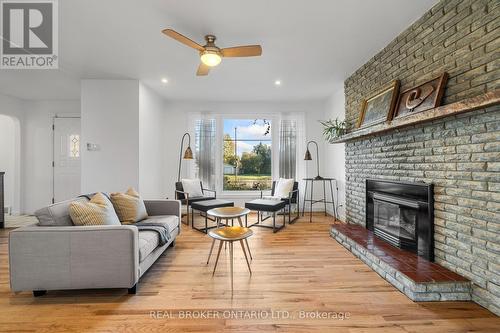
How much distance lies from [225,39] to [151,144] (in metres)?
2.78

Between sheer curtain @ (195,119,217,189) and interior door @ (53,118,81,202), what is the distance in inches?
108

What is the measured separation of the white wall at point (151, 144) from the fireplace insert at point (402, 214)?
377 cm

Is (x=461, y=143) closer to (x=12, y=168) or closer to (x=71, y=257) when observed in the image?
(x=71, y=257)

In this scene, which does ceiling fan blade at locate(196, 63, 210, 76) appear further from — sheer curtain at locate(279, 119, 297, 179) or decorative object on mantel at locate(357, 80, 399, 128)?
sheer curtain at locate(279, 119, 297, 179)

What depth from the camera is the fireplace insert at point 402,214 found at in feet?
7.87

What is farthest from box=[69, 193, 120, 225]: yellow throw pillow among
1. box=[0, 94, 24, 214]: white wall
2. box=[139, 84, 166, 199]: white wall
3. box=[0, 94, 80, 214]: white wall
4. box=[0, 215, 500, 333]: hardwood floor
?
box=[0, 94, 24, 214]: white wall

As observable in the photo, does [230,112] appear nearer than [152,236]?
No

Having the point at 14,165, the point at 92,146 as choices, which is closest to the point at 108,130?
the point at 92,146

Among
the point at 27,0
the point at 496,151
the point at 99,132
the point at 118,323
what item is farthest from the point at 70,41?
the point at 496,151

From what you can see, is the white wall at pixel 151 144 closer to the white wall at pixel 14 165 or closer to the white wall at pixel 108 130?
the white wall at pixel 108 130

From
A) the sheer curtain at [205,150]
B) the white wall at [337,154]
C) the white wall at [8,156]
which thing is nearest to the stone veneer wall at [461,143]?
the white wall at [337,154]

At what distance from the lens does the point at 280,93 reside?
504cm

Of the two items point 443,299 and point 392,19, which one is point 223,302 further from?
point 392,19

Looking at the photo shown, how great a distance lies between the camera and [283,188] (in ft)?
15.9
